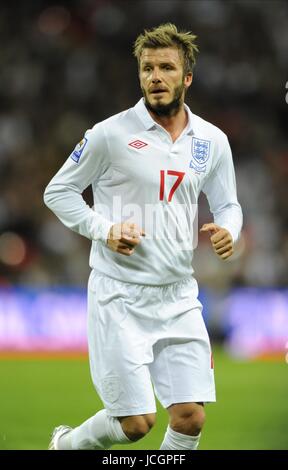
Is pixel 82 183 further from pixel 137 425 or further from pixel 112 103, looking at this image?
pixel 112 103

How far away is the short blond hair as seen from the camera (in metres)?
4.65

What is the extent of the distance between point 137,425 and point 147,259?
0.78m

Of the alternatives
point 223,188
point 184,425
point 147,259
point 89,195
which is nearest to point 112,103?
point 89,195

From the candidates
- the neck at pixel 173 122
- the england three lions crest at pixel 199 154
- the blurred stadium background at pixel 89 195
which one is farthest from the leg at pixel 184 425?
the blurred stadium background at pixel 89 195

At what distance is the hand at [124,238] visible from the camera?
14.3ft

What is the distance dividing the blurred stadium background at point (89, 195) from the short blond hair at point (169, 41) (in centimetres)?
316

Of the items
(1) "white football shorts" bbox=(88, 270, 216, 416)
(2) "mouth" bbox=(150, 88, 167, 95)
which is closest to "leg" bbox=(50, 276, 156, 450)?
(1) "white football shorts" bbox=(88, 270, 216, 416)

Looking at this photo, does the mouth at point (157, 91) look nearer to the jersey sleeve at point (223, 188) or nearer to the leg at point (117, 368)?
the jersey sleeve at point (223, 188)

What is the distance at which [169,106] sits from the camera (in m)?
4.70

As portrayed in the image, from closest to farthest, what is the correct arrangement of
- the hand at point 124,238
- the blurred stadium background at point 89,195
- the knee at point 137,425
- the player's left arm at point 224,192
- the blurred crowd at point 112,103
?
1. the hand at point 124,238
2. the knee at point 137,425
3. the player's left arm at point 224,192
4. the blurred stadium background at point 89,195
5. the blurred crowd at point 112,103

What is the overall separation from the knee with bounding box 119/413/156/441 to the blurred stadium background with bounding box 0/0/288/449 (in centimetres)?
254

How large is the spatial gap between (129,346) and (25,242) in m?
8.28
